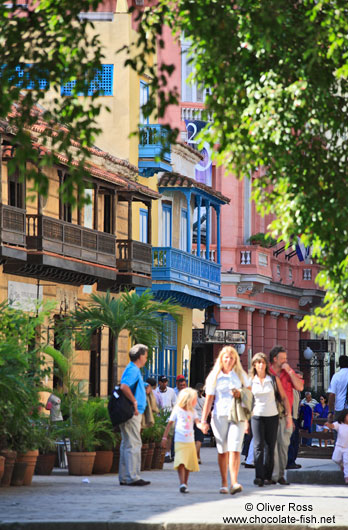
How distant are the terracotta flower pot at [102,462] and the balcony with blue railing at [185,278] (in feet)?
57.8

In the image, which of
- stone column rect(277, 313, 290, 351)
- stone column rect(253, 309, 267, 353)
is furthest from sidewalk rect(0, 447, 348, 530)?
stone column rect(277, 313, 290, 351)

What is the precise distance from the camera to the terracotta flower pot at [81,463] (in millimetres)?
19625

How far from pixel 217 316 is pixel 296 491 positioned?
109ft

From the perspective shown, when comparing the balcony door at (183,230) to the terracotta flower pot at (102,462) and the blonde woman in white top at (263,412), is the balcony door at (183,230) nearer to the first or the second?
the terracotta flower pot at (102,462)

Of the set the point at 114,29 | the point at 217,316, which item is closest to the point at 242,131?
the point at 114,29

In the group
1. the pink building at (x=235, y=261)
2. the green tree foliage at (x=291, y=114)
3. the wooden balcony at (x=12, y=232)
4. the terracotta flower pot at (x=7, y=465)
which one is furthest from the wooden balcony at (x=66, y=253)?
the green tree foliage at (x=291, y=114)

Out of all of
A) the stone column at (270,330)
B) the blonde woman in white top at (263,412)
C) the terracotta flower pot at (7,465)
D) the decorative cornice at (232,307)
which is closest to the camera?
the terracotta flower pot at (7,465)

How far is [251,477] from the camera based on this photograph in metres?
20.0

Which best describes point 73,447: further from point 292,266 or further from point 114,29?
point 292,266

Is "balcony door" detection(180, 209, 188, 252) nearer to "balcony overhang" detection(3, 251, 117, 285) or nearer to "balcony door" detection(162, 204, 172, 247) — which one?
"balcony door" detection(162, 204, 172, 247)

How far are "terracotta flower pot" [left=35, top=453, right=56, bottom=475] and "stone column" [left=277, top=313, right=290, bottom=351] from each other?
3837 cm

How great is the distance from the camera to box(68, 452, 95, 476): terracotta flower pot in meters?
19.6

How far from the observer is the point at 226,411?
51.3ft

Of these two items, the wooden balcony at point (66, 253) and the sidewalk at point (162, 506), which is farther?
the wooden balcony at point (66, 253)
